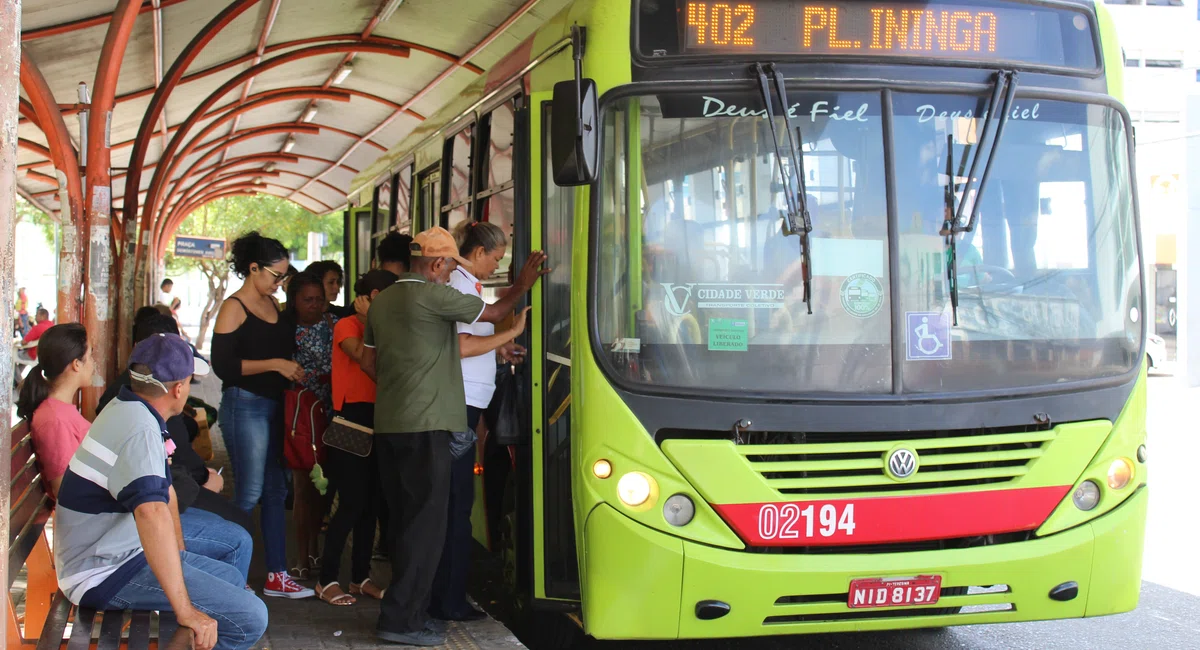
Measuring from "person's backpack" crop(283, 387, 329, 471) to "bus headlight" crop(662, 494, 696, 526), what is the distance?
96.8 inches

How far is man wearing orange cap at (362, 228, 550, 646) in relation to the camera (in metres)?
5.05

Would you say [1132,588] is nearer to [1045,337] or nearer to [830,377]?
[1045,337]

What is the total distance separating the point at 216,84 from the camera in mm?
15086

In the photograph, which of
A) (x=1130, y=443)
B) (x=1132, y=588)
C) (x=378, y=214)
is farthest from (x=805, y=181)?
(x=378, y=214)

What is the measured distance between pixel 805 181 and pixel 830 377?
0.79 m

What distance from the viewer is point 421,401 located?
16.6 feet

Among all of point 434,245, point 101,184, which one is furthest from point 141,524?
point 101,184

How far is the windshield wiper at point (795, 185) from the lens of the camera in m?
4.59

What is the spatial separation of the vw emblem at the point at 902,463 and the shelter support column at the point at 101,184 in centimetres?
627

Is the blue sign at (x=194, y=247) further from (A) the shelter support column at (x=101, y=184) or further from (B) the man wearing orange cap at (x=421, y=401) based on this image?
(B) the man wearing orange cap at (x=421, y=401)

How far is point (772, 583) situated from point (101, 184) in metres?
6.40

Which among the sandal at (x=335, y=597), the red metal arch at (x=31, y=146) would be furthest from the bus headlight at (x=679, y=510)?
the red metal arch at (x=31, y=146)

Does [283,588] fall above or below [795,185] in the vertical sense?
below

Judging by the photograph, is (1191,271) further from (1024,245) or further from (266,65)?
(1024,245)
